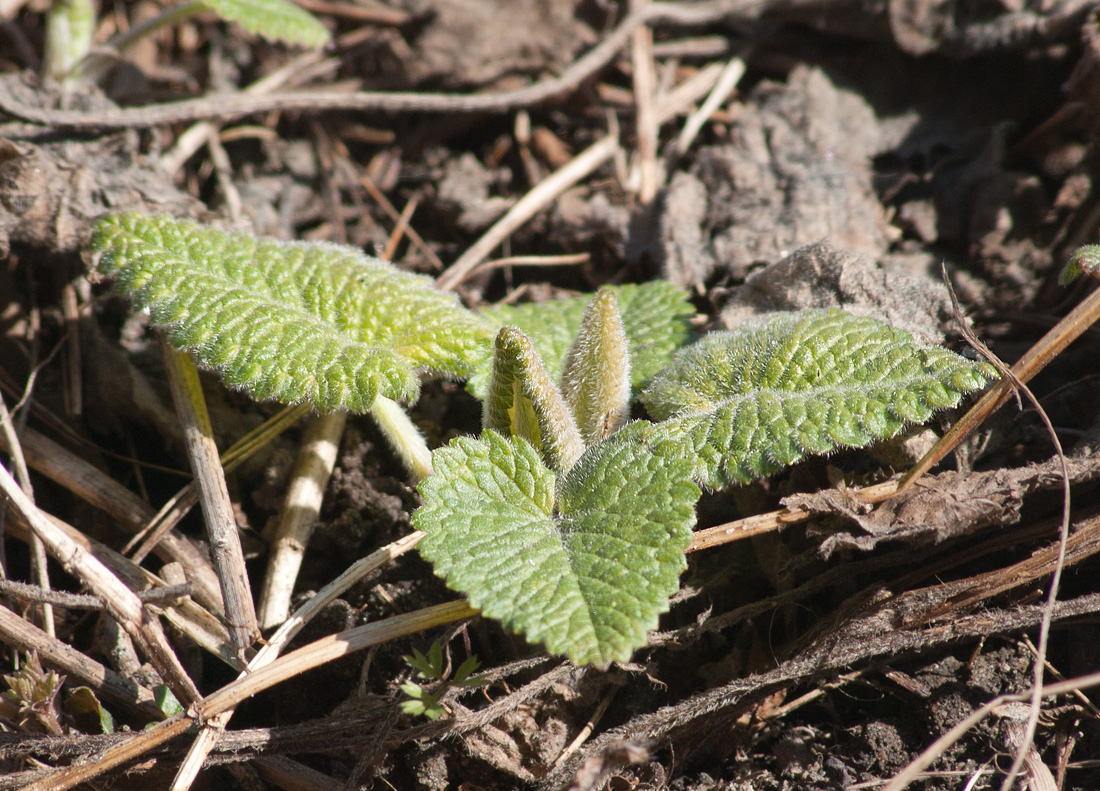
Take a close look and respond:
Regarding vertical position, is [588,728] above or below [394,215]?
below

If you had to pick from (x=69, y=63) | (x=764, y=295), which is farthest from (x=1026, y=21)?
(x=69, y=63)

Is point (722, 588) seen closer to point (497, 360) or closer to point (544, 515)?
point (544, 515)

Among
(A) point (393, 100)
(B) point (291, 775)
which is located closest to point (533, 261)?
(A) point (393, 100)

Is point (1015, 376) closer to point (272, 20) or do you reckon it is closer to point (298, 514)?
point (298, 514)

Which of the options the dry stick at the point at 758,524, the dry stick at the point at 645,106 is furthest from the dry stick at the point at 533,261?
the dry stick at the point at 758,524

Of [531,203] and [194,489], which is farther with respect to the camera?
[531,203]

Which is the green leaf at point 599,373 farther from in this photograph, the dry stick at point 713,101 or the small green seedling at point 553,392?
the dry stick at point 713,101
